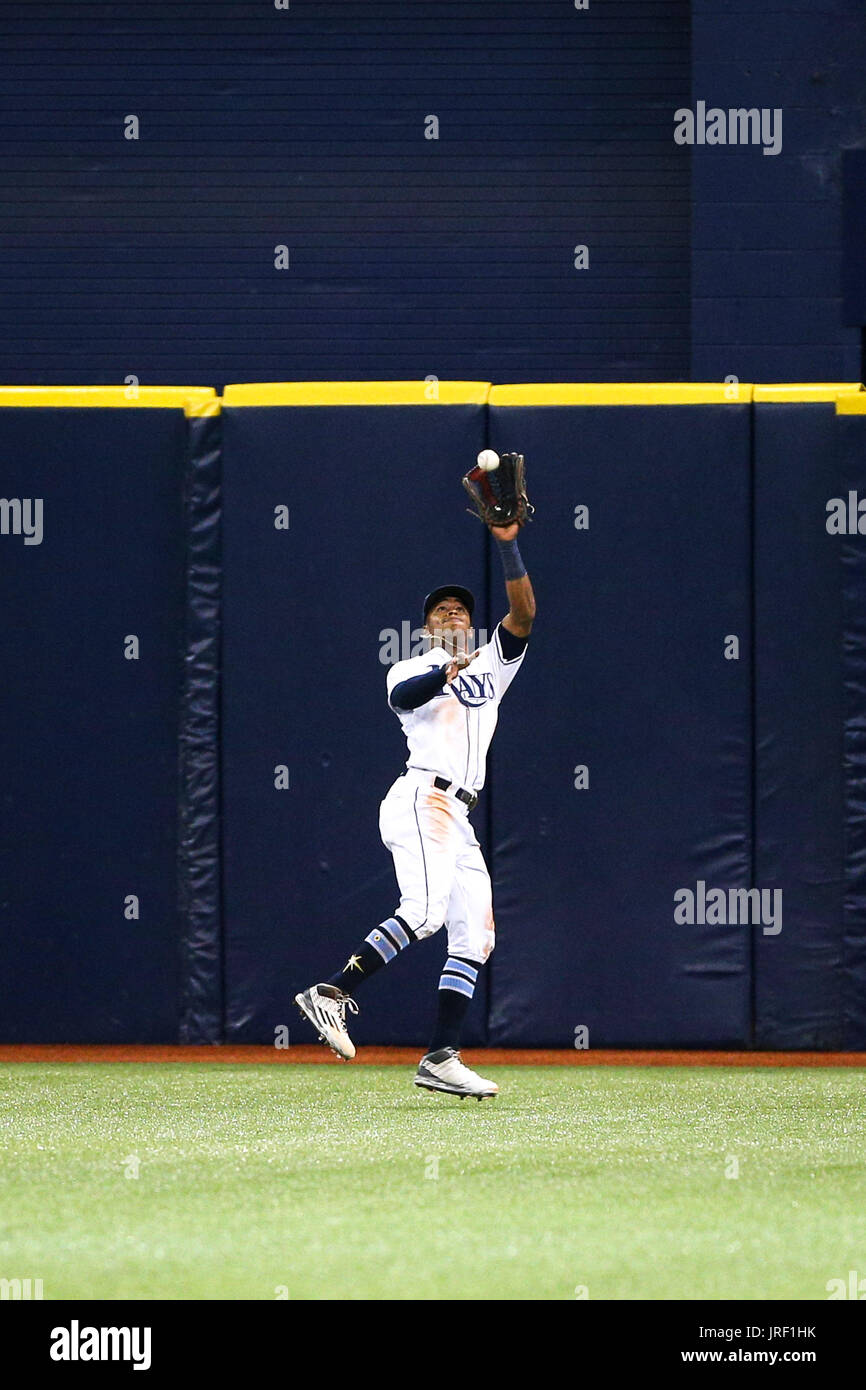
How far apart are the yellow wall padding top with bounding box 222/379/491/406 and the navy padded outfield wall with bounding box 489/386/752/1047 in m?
0.17

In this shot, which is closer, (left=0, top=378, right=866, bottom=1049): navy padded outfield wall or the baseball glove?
the baseball glove

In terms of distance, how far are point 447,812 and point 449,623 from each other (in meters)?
0.80

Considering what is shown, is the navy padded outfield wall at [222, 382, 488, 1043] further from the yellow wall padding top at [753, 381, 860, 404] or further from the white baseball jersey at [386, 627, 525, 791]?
the white baseball jersey at [386, 627, 525, 791]

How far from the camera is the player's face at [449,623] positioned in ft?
28.8

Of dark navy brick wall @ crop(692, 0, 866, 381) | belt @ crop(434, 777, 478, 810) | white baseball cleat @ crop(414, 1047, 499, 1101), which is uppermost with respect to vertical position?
dark navy brick wall @ crop(692, 0, 866, 381)

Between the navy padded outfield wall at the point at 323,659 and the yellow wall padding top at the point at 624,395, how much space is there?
0.60 ft

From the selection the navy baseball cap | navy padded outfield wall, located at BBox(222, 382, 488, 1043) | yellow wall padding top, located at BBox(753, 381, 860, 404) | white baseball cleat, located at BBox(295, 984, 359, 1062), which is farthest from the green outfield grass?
yellow wall padding top, located at BBox(753, 381, 860, 404)

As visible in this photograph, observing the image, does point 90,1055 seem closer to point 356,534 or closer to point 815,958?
point 356,534

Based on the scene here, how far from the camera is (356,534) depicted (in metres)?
10.6

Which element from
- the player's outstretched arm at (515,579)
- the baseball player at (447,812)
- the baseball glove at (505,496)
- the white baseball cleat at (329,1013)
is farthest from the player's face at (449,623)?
the white baseball cleat at (329,1013)

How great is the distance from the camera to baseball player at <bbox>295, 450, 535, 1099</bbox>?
8.42 meters

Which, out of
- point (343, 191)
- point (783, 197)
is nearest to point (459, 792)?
point (783, 197)

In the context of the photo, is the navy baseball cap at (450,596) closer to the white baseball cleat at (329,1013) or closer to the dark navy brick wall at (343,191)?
the white baseball cleat at (329,1013)

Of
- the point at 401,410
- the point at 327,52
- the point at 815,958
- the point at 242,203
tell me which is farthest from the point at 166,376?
the point at 815,958
